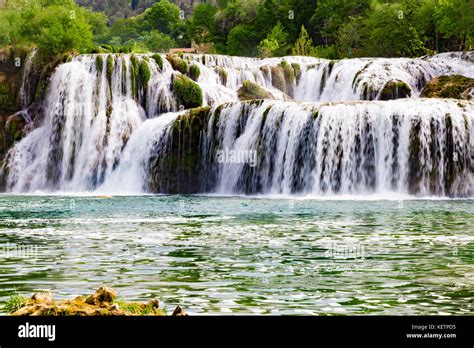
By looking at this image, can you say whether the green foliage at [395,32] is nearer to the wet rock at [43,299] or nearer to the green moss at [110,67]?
the green moss at [110,67]

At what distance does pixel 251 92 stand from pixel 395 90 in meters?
9.41

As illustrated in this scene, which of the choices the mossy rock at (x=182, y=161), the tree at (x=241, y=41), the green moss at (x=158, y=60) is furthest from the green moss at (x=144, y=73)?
the tree at (x=241, y=41)

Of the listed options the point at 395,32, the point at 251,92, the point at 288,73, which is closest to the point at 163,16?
the point at 395,32

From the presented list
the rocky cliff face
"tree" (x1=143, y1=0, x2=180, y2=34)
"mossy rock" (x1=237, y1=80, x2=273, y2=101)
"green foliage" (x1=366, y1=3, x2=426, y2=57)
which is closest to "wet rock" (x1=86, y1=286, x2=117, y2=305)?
"mossy rock" (x1=237, y1=80, x2=273, y2=101)

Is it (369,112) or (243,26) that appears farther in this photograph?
(243,26)

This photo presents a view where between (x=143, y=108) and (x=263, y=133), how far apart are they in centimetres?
1229

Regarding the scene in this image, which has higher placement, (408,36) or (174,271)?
(408,36)

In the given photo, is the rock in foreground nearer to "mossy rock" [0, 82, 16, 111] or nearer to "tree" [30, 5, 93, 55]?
"mossy rock" [0, 82, 16, 111]

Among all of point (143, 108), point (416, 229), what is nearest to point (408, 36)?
point (143, 108)

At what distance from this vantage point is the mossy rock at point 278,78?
60.6m

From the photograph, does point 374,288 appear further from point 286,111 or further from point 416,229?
point 286,111

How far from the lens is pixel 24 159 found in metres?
54.7

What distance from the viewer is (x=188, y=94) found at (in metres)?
Result: 54.9

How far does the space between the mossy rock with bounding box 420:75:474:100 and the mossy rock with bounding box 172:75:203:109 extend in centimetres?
1318
